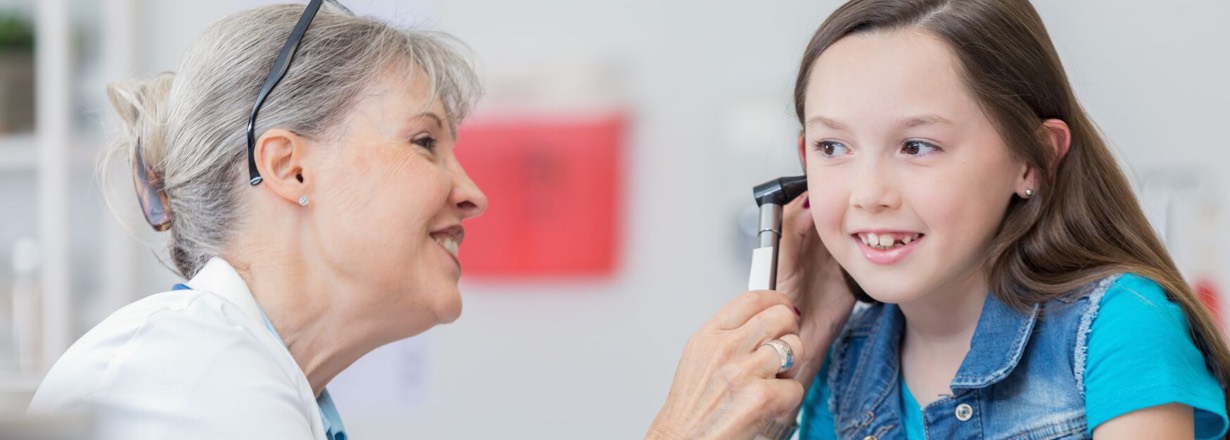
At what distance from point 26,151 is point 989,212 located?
207 centimetres

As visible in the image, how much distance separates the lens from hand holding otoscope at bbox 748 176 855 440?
133 cm

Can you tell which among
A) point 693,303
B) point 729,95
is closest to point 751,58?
point 729,95

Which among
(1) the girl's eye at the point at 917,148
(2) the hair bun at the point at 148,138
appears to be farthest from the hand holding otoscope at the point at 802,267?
(2) the hair bun at the point at 148,138

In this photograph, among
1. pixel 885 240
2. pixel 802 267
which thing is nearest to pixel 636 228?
pixel 802 267

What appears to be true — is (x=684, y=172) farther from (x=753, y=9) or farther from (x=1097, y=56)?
(x=1097, y=56)

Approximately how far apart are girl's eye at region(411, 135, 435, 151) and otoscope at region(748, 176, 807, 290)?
15.3 inches

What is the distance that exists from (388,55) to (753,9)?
3.45ft

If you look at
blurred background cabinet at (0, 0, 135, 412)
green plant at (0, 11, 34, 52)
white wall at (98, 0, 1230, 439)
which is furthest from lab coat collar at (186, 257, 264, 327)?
green plant at (0, 11, 34, 52)

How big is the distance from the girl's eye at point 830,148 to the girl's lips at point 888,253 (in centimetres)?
10

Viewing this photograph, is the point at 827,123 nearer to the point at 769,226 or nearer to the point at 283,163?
the point at 769,226

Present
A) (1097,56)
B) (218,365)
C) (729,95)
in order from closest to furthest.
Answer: (218,365), (1097,56), (729,95)

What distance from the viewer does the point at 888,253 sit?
115 centimetres

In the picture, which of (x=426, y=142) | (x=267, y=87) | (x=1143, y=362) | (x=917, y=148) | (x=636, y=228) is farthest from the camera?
(x=636, y=228)

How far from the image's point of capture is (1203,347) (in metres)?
1.11
